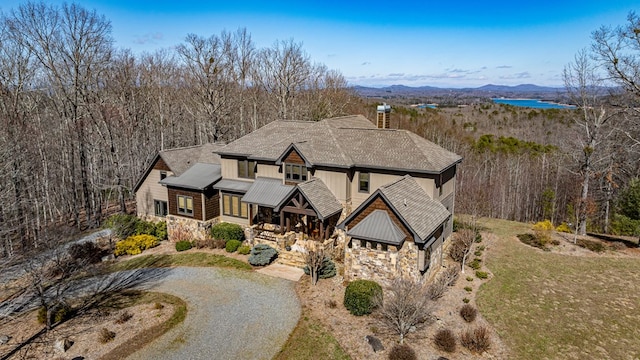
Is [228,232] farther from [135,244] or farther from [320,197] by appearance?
[320,197]

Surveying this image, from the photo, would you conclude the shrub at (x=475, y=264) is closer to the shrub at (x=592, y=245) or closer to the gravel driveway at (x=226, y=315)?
the shrub at (x=592, y=245)

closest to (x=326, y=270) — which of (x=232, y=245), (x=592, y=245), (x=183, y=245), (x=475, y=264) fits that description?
(x=232, y=245)

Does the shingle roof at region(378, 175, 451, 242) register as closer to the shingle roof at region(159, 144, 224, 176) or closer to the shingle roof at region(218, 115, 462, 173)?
the shingle roof at region(218, 115, 462, 173)

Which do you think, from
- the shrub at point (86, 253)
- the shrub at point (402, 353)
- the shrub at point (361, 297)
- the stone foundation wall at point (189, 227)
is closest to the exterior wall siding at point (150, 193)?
the stone foundation wall at point (189, 227)

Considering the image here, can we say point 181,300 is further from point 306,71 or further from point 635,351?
point 306,71

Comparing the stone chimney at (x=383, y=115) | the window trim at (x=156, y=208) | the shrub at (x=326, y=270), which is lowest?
the shrub at (x=326, y=270)

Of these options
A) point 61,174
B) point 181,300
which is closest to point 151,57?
point 61,174

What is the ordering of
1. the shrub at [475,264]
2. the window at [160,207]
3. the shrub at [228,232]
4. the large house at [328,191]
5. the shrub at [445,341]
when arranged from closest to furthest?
the shrub at [445,341]
the large house at [328,191]
the shrub at [475,264]
the shrub at [228,232]
the window at [160,207]
